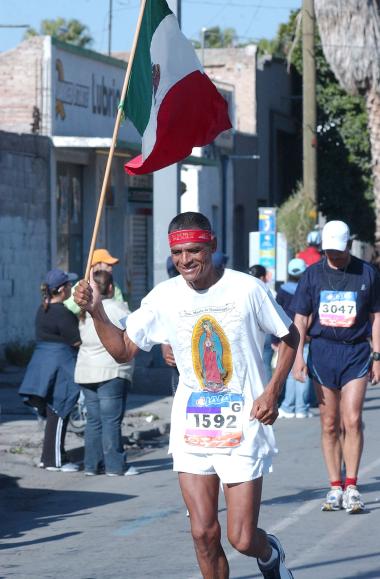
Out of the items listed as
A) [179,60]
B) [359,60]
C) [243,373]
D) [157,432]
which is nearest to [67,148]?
[359,60]

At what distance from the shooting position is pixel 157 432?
14.1 metres

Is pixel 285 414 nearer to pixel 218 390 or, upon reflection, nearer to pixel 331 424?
pixel 331 424

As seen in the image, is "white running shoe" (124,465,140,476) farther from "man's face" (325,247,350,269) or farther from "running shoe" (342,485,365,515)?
"man's face" (325,247,350,269)

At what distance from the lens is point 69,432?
533 inches

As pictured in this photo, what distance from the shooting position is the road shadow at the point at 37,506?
30.1 ft

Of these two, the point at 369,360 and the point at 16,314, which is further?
the point at 16,314

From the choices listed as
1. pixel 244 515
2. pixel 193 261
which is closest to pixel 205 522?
pixel 244 515

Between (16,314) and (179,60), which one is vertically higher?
(179,60)

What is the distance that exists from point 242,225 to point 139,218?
8.58m

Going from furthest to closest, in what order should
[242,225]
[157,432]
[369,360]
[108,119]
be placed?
[242,225] < [108,119] < [157,432] < [369,360]

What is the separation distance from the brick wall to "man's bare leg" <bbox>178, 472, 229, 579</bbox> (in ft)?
58.5

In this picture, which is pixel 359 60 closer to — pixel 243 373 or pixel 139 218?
pixel 139 218

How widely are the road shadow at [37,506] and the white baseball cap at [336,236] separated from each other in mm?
2670

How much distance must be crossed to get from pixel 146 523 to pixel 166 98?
3.34 m
